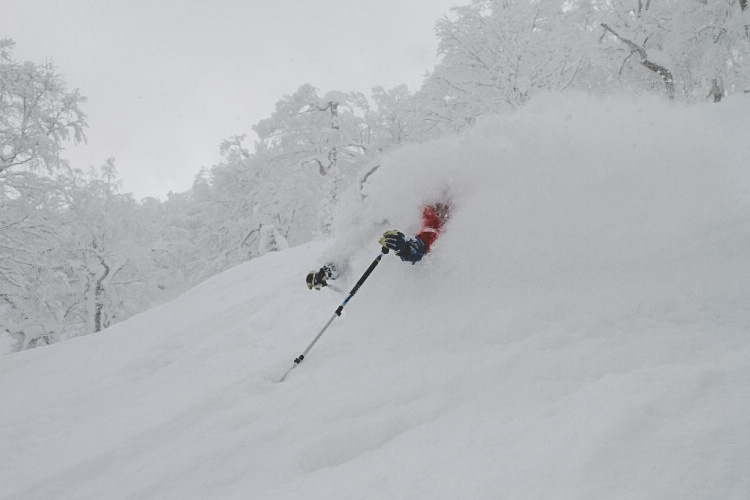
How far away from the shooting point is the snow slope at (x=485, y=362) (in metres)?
2.03

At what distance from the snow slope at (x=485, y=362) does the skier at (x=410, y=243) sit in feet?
0.50

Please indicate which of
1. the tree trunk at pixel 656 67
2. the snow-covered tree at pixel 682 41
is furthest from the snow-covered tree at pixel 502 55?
the tree trunk at pixel 656 67

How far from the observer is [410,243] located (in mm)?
3791

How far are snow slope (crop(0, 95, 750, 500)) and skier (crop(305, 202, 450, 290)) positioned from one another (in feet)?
0.50

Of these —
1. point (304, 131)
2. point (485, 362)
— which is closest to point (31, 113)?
point (304, 131)

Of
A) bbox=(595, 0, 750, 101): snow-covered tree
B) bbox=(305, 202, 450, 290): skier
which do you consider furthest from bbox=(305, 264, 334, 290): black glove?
bbox=(595, 0, 750, 101): snow-covered tree

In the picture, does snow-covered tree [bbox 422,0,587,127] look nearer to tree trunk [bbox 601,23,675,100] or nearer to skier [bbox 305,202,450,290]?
tree trunk [bbox 601,23,675,100]

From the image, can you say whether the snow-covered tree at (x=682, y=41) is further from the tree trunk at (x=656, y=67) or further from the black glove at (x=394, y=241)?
the black glove at (x=394, y=241)

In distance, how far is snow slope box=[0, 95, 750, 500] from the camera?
2033 millimetres

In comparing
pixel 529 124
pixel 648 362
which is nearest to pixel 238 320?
pixel 529 124

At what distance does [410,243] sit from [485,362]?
1287mm

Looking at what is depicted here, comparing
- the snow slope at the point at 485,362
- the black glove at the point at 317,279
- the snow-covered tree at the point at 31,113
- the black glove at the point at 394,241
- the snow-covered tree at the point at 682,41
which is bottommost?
the snow slope at the point at 485,362

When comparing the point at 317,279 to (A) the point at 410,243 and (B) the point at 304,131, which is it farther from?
(B) the point at 304,131

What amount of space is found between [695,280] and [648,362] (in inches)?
41.3
